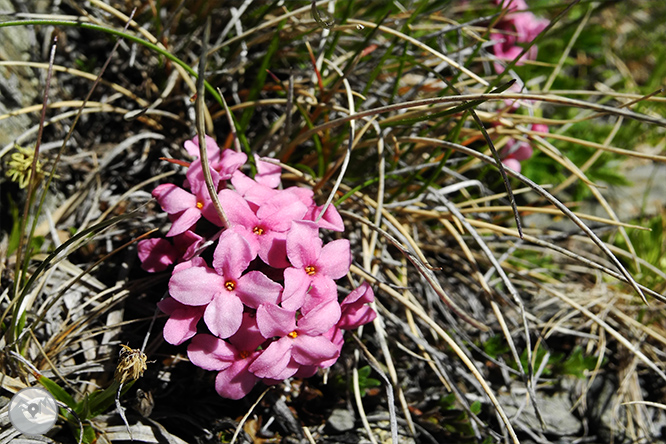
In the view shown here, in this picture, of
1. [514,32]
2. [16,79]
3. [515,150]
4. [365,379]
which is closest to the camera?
[365,379]

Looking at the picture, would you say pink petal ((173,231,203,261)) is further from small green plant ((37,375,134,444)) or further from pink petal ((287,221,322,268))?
small green plant ((37,375,134,444))

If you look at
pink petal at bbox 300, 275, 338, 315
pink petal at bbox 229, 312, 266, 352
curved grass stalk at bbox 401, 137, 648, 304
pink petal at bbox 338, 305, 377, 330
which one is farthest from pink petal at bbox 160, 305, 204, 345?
curved grass stalk at bbox 401, 137, 648, 304

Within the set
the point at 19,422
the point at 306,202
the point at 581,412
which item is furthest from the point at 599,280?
the point at 19,422

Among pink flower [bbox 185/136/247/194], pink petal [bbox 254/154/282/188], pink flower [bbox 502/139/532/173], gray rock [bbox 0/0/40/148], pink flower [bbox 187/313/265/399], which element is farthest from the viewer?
pink flower [bbox 502/139/532/173]

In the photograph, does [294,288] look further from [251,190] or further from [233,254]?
[251,190]

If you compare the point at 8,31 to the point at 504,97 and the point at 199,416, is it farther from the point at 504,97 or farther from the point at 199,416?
the point at 504,97

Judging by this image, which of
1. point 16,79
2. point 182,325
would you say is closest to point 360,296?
→ point 182,325

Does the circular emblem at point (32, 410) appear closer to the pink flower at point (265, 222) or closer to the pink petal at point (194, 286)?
the pink petal at point (194, 286)
